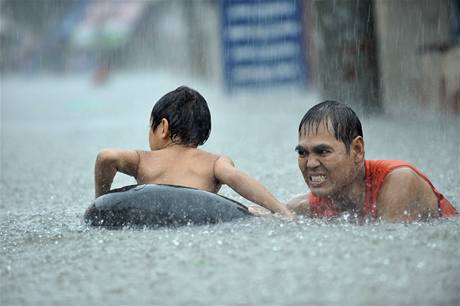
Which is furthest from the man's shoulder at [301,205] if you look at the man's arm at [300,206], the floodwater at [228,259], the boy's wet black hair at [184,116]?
the boy's wet black hair at [184,116]

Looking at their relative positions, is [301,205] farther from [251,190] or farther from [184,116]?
[184,116]

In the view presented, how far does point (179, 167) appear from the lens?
4.29 meters

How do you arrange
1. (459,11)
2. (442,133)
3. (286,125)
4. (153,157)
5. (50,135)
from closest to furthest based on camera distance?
(153,157) → (442,133) → (459,11) → (286,125) → (50,135)

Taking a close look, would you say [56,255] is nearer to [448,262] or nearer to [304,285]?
[304,285]

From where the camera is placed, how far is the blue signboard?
15320 mm

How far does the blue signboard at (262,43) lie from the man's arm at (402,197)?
1150cm

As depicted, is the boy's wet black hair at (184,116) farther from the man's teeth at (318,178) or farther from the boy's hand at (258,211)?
the man's teeth at (318,178)

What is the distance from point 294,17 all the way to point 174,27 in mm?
31944

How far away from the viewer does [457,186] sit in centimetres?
554

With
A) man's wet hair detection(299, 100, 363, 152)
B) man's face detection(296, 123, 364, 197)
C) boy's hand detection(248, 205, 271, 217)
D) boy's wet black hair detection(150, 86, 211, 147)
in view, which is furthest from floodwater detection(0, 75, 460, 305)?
boy's wet black hair detection(150, 86, 211, 147)

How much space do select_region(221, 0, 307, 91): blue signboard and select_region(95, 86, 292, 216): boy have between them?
11.1 m

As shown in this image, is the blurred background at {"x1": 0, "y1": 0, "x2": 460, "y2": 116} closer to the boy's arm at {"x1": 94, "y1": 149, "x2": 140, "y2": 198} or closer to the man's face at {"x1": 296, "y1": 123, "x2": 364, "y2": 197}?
the man's face at {"x1": 296, "y1": 123, "x2": 364, "y2": 197}

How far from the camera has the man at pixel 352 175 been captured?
13.3 feet

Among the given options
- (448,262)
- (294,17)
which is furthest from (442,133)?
(294,17)
